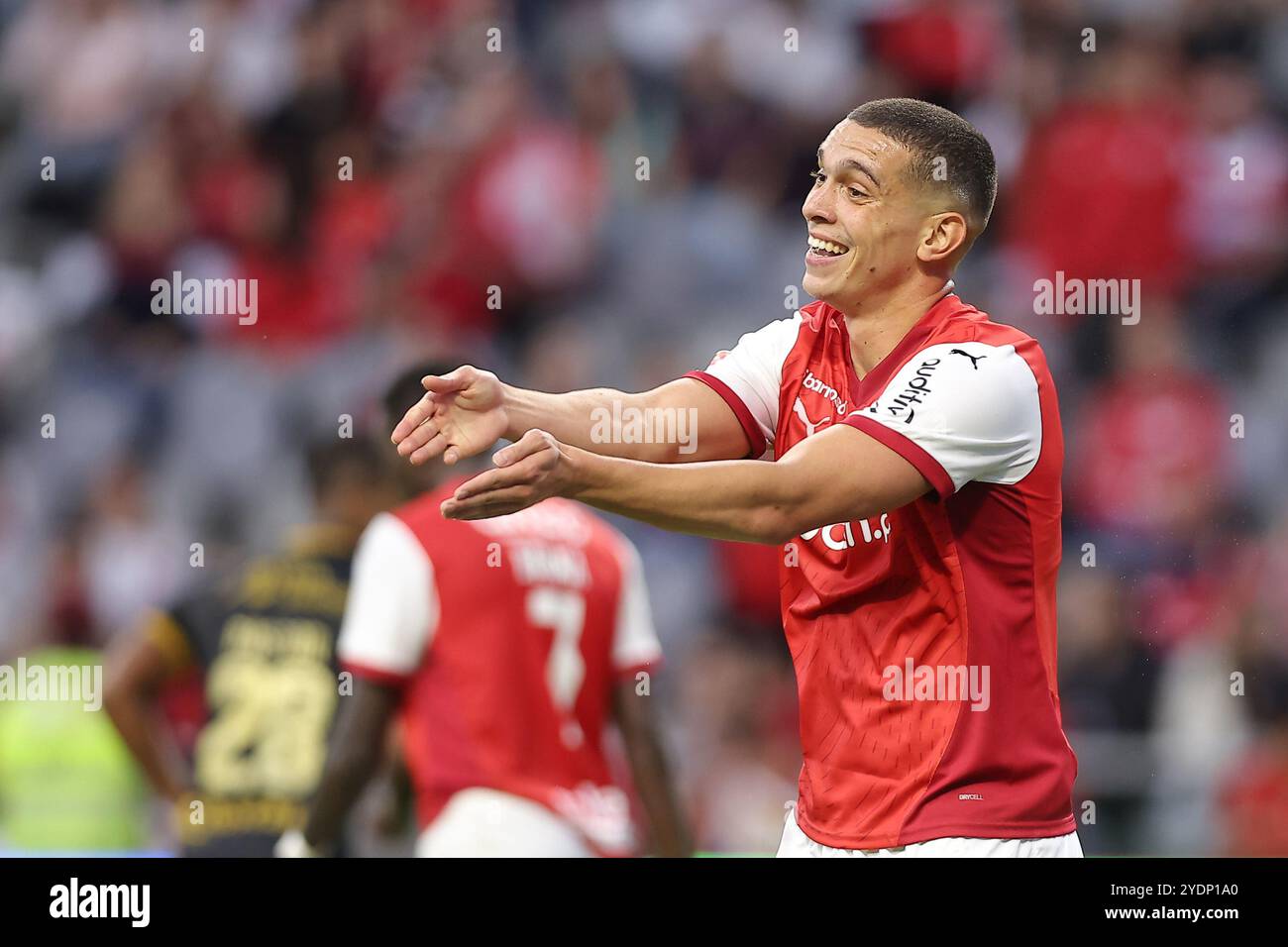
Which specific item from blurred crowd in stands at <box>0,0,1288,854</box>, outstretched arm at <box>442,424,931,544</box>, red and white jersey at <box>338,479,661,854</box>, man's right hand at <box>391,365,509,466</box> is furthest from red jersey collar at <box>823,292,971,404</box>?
blurred crowd in stands at <box>0,0,1288,854</box>

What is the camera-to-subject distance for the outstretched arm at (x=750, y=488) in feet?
11.1

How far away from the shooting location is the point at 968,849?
3695 millimetres

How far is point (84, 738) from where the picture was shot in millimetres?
8312

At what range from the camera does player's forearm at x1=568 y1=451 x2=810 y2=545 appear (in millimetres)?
3449

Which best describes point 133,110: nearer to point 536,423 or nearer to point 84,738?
point 84,738

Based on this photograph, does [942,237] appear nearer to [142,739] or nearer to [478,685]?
[478,685]

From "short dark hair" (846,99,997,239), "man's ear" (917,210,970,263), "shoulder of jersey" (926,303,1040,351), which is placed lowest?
"shoulder of jersey" (926,303,1040,351)

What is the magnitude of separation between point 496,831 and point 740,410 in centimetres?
181

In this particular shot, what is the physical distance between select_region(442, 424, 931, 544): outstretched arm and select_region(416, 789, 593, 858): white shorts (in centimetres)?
206

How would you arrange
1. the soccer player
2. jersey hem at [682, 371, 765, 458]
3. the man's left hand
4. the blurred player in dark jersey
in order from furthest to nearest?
the blurred player in dark jersey < jersey hem at [682, 371, 765, 458] < the soccer player < the man's left hand

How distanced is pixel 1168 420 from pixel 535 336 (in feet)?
9.53

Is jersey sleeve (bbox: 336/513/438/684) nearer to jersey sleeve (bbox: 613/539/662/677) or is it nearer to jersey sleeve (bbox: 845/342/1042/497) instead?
jersey sleeve (bbox: 613/539/662/677)

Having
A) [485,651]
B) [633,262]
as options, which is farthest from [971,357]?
[633,262]
